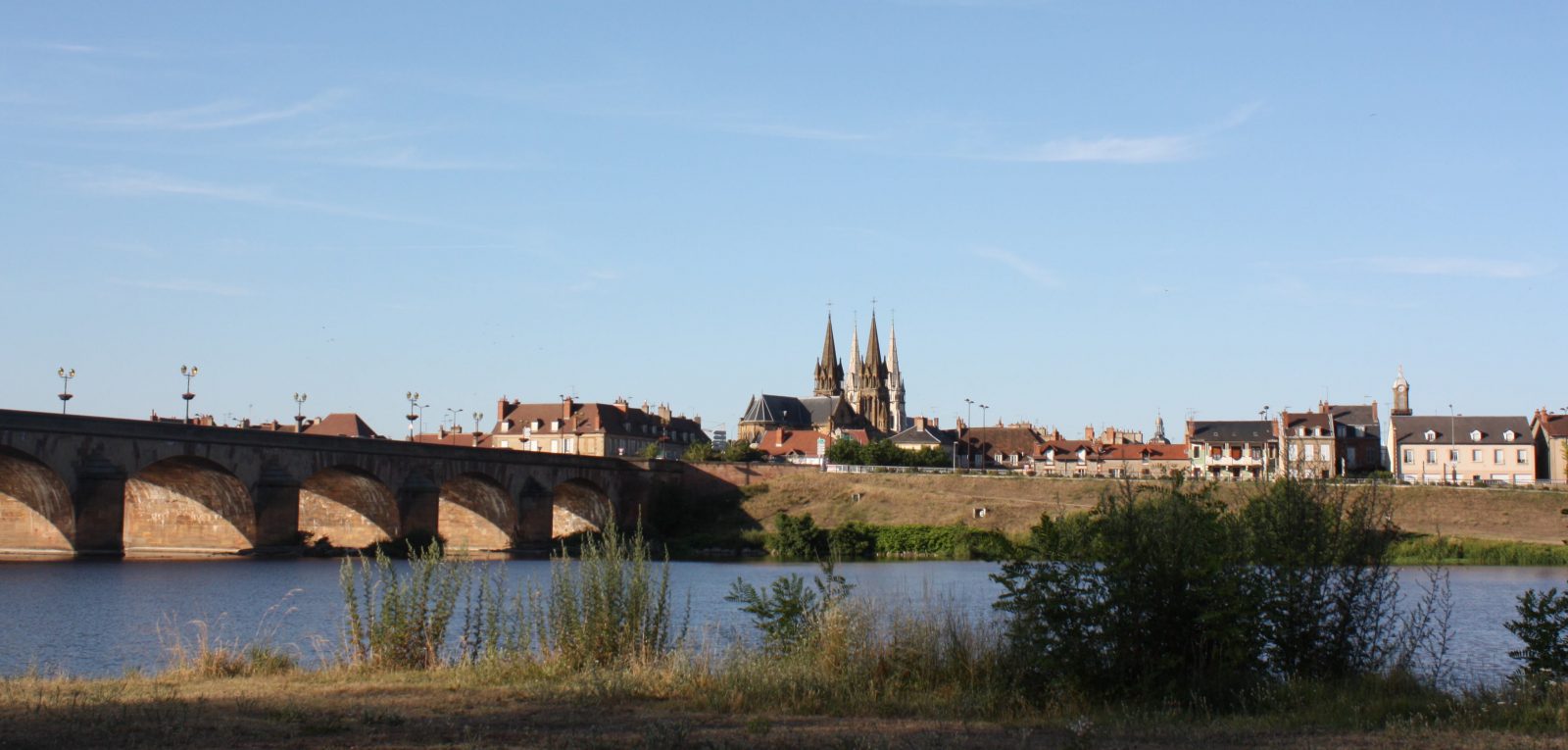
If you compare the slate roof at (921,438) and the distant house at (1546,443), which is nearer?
the distant house at (1546,443)

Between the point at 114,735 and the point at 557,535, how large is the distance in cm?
7498

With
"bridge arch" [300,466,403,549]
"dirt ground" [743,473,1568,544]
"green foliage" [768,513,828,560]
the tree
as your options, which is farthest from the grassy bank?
the tree

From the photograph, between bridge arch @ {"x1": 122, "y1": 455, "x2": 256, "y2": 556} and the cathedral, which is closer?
bridge arch @ {"x1": 122, "y1": 455, "x2": 256, "y2": 556}

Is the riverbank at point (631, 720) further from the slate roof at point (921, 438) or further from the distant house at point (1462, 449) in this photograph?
the slate roof at point (921, 438)

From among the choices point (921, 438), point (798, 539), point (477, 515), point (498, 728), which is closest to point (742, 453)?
point (921, 438)

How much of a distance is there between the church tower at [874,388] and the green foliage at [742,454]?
5210cm

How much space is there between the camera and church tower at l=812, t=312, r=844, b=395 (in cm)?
16725

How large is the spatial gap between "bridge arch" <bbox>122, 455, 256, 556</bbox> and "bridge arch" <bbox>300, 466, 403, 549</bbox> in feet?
20.2

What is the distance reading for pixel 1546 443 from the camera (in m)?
93.0

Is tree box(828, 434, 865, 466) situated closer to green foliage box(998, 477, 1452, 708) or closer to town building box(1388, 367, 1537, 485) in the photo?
town building box(1388, 367, 1537, 485)

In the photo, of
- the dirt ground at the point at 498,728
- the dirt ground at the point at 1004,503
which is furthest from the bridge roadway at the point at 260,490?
the dirt ground at the point at 498,728

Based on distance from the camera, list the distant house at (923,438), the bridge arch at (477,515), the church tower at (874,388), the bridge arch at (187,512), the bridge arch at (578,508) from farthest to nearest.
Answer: the church tower at (874,388)
the distant house at (923,438)
the bridge arch at (578,508)
the bridge arch at (477,515)
the bridge arch at (187,512)

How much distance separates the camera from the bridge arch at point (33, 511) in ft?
172

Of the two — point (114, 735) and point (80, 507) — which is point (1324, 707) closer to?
point (114, 735)
